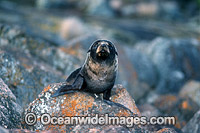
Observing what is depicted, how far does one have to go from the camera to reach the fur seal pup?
5715 millimetres

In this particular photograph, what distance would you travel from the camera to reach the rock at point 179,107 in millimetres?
10055

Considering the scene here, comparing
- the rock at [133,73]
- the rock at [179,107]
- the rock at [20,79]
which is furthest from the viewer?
the rock at [133,73]

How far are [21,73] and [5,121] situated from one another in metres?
2.83

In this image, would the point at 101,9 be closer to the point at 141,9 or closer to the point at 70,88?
the point at 141,9

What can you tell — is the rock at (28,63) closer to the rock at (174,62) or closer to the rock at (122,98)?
the rock at (122,98)

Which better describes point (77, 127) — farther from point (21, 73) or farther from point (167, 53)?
point (167, 53)

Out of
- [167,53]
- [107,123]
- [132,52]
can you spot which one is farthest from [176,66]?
[107,123]

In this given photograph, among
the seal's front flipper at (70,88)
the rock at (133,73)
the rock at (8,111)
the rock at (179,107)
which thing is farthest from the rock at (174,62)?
the rock at (8,111)

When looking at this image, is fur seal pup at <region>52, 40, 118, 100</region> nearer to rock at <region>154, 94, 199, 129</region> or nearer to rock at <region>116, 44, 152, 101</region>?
rock at <region>154, 94, 199, 129</region>

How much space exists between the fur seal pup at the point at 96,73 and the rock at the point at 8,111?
80cm

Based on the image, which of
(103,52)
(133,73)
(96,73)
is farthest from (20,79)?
(133,73)

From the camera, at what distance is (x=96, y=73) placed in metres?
5.80

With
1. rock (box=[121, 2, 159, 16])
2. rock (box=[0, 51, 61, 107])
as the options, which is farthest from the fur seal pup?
rock (box=[121, 2, 159, 16])

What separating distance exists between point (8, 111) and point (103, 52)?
1945 mm
